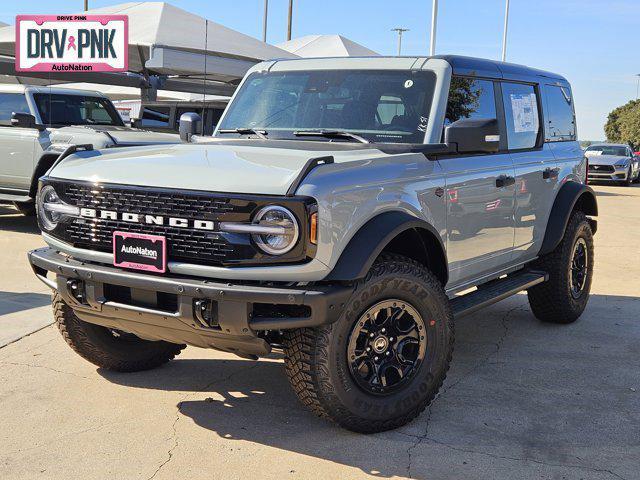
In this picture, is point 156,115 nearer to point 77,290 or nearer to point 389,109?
point 389,109

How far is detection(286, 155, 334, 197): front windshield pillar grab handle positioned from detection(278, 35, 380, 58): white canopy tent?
16.4 meters

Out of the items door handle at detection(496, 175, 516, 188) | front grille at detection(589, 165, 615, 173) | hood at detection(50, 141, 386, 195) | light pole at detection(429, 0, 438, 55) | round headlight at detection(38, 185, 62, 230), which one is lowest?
front grille at detection(589, 165, 615, 173)

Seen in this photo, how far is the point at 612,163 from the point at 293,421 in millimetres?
24101

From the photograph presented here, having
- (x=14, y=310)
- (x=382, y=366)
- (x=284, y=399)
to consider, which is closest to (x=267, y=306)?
(x=382, y=366)

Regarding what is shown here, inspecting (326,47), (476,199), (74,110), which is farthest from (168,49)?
(476,199)

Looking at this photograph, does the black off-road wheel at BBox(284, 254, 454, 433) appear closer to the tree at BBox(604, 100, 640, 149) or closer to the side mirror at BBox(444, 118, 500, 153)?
the side mirror at BBox(444, 118, 500, 153)

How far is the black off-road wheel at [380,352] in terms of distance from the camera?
3576 millimetres

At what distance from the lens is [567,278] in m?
6.11

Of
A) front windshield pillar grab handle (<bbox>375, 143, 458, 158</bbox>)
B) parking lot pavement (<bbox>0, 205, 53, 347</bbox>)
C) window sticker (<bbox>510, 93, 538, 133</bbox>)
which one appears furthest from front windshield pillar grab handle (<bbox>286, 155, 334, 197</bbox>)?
parking lot pavement (<bbox>0, 205, 53, 347</bbox>)

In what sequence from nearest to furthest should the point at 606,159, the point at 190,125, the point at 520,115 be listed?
the point at 190,125 → the point at 520,115 → the point at 606,159

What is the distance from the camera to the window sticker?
5.54m

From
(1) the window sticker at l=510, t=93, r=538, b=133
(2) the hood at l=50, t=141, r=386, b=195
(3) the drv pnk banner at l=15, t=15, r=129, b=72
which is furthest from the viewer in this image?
(3) the drv pnk banner at l=15, t=15, r=129, b=72

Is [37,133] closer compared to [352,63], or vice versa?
[352,63]

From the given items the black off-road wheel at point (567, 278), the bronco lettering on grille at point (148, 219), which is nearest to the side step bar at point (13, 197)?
the black off-road wheel at point (567, 278)
